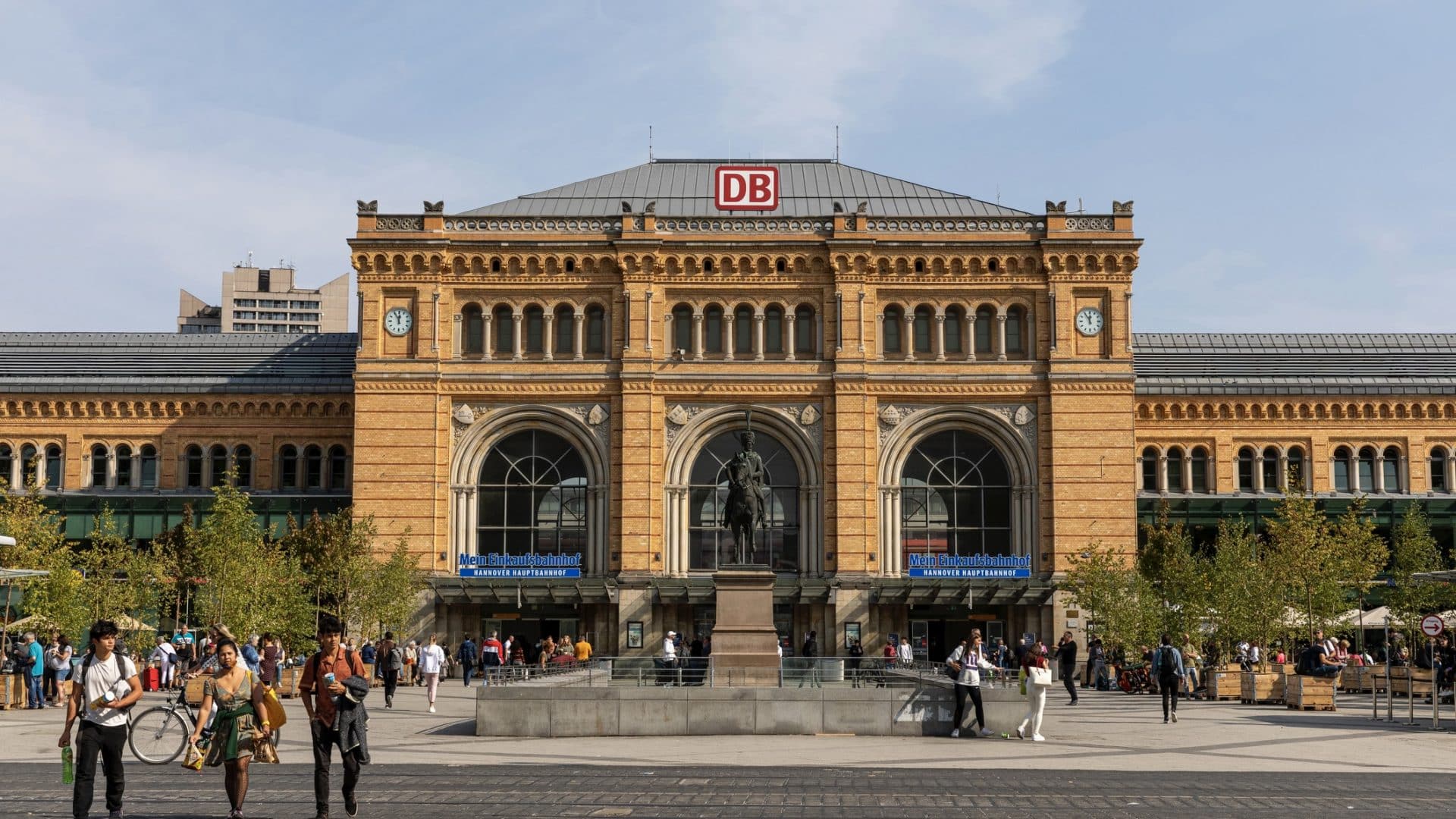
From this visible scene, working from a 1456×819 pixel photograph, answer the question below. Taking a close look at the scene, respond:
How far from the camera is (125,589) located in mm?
49344

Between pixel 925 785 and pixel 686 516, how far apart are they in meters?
39.0

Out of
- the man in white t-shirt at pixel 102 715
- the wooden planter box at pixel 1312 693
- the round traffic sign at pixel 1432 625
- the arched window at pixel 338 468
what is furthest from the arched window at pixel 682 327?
the man in white t-shirt at pixel 102 715

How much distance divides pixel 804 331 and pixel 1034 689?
109 feet

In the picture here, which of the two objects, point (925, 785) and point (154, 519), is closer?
point (925, 785)

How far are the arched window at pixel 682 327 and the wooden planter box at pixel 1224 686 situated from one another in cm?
2462

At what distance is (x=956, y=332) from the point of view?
59.5 metres

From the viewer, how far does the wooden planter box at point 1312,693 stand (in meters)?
35.5

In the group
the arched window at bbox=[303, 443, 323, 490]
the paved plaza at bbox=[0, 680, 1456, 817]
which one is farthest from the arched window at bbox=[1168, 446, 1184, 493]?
the arched window at bbox=[303, 443, 323, 490]

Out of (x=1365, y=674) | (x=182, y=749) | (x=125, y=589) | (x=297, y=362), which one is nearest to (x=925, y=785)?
(x=182, y=749)

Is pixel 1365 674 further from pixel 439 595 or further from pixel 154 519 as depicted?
pixel 154 519

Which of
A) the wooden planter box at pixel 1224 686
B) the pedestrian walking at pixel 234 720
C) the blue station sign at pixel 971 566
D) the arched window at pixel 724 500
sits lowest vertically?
the wooden planter box at pixel 1224 686

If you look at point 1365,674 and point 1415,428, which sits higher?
point 1415,428

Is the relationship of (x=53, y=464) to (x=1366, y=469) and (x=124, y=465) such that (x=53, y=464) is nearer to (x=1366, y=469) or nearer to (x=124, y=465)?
(x=124, y=465)

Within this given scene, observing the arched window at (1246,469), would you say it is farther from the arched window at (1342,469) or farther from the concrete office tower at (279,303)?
the concrete office tower at (279,303)
